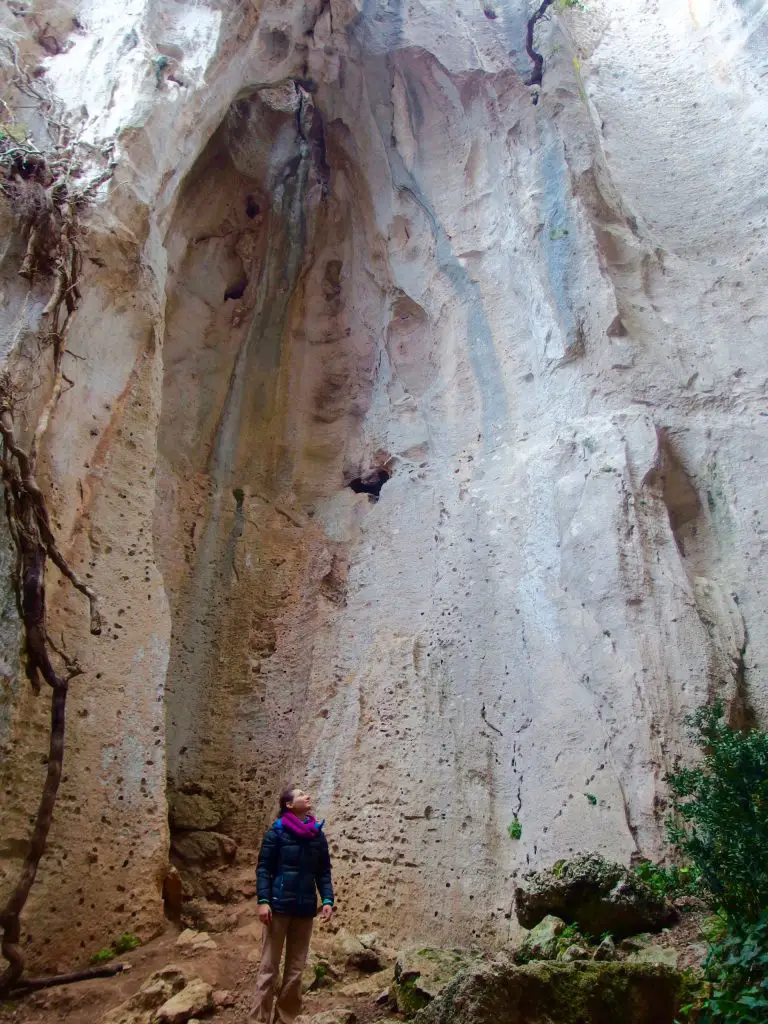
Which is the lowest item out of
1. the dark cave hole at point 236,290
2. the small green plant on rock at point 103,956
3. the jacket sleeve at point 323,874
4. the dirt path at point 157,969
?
the dirt path at point 157,969

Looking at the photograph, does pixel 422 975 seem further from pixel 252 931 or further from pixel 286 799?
pixel 252 931

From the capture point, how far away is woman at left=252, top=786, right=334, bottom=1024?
12.3ft

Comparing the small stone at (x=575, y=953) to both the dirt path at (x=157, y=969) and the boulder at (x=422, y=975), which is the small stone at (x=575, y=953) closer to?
the boulder at (x=422, y=975)

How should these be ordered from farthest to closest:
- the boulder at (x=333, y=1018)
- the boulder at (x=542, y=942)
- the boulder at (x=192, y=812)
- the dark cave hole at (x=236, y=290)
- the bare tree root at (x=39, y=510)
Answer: the dark cave hole at (x=236, y=290)
the boulder at (x=192, y=812)
the bare tree root at (x=39, y=510)
the boulder at (x=542, y=942)
the boulder at (x=333, y=1018)

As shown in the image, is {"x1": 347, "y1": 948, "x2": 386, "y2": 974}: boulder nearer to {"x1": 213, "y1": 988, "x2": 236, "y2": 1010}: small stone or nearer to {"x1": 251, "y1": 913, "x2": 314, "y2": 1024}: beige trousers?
{"x1": 213, "y1": 988, "x2": 236, "y2": 1010}: small stone

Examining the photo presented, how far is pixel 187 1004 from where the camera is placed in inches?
159

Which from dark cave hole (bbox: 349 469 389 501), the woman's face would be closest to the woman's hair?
the woman's face

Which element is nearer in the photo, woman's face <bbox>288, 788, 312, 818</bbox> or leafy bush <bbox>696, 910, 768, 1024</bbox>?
leafy bush <bbox>696, 910, 768, 1024</bbox>

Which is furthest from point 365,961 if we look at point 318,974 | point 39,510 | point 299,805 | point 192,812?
point 39,510

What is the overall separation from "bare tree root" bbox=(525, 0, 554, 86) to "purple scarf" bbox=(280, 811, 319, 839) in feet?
24.6

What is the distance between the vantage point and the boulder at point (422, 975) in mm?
3764

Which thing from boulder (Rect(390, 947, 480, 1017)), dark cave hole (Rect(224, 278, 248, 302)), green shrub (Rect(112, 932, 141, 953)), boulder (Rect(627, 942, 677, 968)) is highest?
dark cave hole (Rect(224, 278, 248, 302))

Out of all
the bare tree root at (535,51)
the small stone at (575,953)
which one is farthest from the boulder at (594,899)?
the bare tree root at (535,51)

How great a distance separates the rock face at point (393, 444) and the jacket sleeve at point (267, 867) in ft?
4.91
